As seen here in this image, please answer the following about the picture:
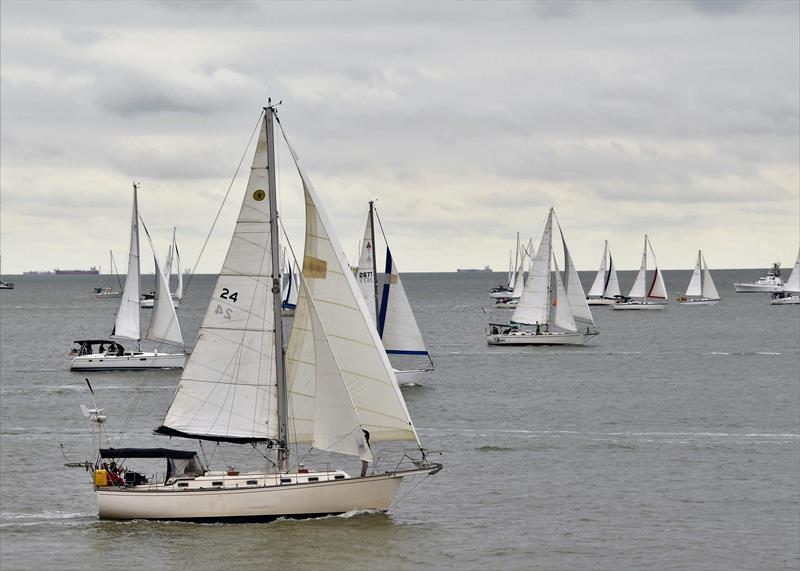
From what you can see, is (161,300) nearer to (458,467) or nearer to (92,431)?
(92,431)

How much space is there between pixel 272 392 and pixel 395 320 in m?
37.7

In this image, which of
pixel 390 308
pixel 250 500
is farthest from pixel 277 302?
pixel 390 308

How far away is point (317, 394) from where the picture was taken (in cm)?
4197

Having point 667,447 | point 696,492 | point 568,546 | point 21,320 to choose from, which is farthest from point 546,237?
point 21,320

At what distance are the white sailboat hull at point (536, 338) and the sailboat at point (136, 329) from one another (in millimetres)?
35834

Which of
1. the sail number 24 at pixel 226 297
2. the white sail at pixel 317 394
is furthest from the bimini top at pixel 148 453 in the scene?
the sail number 24 at pixel 226 297

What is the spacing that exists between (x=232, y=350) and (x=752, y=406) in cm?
4182

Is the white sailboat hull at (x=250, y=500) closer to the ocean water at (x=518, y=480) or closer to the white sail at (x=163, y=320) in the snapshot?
the ocean water at (x=518, y=480)

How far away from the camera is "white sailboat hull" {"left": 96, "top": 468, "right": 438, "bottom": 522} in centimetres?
4075

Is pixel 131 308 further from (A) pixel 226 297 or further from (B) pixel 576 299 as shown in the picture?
(A) pixel 226 297

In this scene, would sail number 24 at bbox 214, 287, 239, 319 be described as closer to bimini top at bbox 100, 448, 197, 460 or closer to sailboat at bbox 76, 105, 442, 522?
sailboat at bbox 76, 105, 442, 522

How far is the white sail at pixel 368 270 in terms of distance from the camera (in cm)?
7931

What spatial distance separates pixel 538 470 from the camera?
54.3m

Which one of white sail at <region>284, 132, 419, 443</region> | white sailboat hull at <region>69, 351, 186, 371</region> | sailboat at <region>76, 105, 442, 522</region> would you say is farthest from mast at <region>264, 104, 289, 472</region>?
white sailboat hull at <region>69, 351, 186, 371</region>
